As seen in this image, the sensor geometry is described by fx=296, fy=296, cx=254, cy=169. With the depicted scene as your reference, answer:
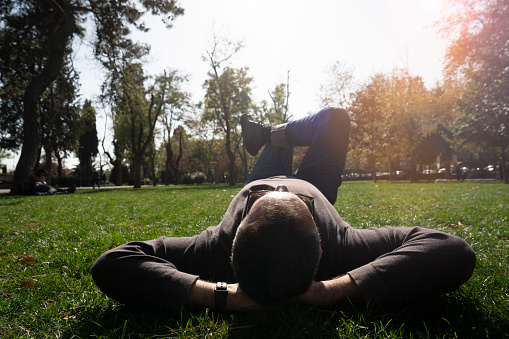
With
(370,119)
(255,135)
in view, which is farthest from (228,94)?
(255,135)

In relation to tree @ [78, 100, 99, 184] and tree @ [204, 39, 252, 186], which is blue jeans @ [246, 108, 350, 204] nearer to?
tree @ [204, 39, 252, 186]

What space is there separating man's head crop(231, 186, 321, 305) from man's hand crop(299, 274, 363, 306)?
139 millimetres

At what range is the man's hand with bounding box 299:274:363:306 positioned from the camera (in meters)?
1.73

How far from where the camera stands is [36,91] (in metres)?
17.3

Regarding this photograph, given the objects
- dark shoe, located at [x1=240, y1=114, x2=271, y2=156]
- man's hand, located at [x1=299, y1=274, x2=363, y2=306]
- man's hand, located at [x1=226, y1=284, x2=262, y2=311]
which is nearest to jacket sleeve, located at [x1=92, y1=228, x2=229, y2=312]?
man's hand, located at [x1=226, y1=284, x2=262, y2=311]

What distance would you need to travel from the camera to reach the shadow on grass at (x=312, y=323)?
1.57m

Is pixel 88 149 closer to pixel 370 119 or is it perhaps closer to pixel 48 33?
pixel 48 33

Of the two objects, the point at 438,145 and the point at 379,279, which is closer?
the point at 379,279

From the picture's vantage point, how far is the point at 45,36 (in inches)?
682

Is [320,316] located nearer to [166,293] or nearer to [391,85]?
[166,293]

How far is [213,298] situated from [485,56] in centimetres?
1900

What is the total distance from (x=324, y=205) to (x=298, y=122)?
1652 mm

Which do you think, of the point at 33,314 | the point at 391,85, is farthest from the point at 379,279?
the point at 391,85

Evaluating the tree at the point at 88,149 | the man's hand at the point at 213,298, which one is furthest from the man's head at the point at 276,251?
the tree at the point at 88,149
